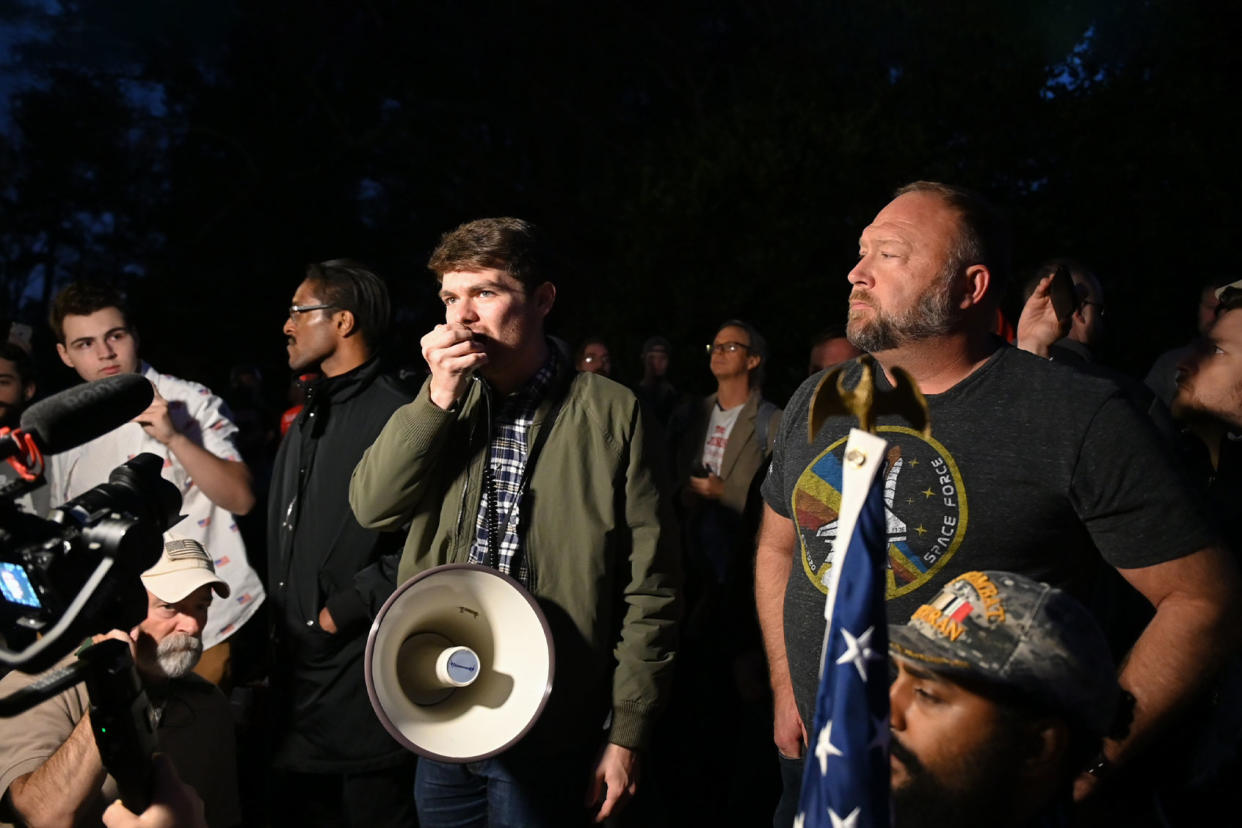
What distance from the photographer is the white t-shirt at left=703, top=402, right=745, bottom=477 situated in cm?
548

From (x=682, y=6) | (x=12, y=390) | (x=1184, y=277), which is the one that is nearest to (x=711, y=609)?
(x=12, y=390)

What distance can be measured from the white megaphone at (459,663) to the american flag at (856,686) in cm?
90

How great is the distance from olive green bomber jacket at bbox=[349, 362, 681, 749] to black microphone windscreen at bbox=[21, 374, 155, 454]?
898 mm

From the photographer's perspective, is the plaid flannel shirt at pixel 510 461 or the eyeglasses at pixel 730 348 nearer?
the plaid flannel shirt at pixel 510 461

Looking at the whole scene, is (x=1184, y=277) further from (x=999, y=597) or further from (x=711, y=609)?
(x=999, y=597)

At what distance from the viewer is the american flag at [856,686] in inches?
51.9

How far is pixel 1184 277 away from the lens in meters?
9.75

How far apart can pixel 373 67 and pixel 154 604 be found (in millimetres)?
14095

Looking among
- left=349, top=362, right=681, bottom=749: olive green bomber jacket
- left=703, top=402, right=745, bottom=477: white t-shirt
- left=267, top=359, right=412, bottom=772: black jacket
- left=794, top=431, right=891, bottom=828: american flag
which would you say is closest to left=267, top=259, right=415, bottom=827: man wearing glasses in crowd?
left=267, top=359, right=412, bottom=772: black jacket

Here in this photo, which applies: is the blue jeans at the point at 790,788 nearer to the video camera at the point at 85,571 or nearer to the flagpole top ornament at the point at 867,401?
the flagpole top ornament at the point at 867,401

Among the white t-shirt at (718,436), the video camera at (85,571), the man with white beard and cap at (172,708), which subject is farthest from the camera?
the white t-shirt at (718,436)

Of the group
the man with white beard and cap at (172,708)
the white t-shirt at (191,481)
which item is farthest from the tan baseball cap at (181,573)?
the white t-shirt at (191,481)

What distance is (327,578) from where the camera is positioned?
9.93 feet

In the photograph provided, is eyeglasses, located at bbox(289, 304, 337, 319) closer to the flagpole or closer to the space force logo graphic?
the space force logo graphic
